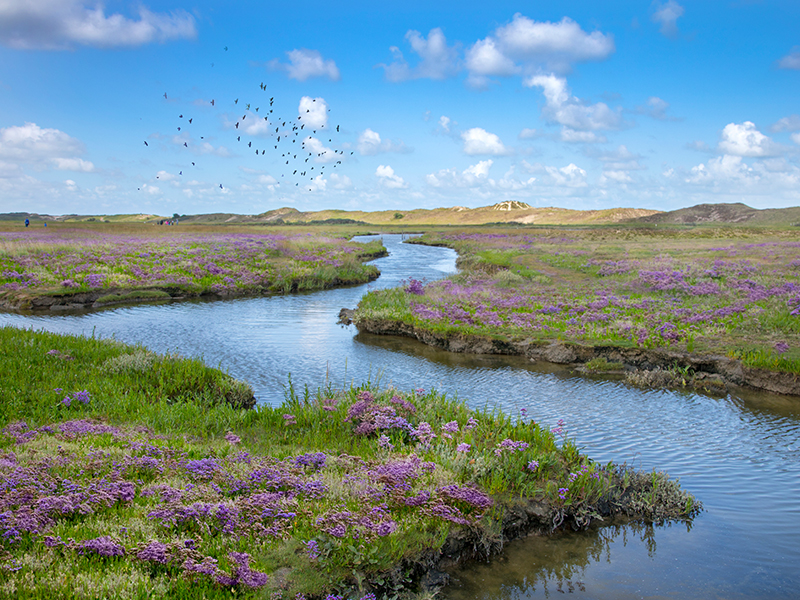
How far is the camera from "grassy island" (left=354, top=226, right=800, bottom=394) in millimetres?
16203

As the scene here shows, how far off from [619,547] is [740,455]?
5.22m

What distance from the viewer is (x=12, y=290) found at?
29609 mm

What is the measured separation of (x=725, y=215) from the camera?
166m

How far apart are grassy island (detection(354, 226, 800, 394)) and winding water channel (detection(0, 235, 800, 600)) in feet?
3.05

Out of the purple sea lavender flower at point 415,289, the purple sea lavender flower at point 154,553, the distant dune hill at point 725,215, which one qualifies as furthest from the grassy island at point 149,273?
the distant dune hill at point 725,215

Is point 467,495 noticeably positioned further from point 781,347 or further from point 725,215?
point 725,215

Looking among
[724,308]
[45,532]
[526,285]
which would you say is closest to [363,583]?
[45,532]

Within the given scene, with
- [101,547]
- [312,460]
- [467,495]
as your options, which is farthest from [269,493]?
[467,495]

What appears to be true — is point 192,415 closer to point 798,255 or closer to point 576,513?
point 576,513

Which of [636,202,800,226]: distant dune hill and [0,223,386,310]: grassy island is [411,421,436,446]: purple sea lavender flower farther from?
[636,202,800,226]: distant dune hill

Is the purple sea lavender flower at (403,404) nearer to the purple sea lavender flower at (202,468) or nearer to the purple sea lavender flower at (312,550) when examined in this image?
the purple sea lavender flower at (202,468)

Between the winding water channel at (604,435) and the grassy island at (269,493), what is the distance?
2.11 feet

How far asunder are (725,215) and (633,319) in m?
175

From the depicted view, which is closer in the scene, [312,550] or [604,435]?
[312,550]
